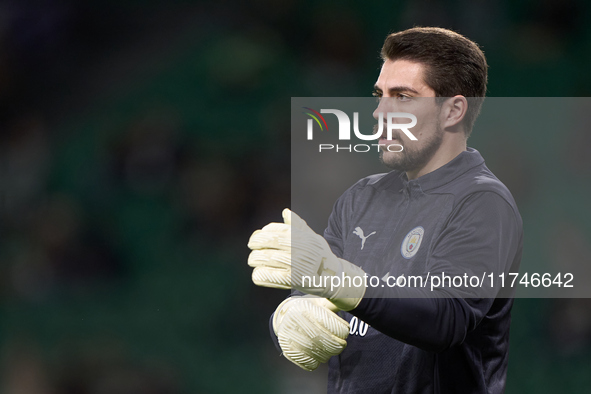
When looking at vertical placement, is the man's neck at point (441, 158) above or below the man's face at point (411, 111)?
below

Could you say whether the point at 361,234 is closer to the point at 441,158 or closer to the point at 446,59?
the point at 441,158

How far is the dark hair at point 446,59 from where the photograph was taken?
104 cm

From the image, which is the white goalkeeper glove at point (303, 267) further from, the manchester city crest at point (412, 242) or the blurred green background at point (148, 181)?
the blurred green background at point (148, 181)

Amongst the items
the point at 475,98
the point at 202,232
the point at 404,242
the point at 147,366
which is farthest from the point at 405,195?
the point at 147,366

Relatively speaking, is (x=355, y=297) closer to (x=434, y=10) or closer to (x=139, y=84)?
(x=434, y=10)

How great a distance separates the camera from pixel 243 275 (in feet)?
6.45

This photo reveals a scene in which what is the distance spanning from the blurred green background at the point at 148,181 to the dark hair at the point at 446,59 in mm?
781

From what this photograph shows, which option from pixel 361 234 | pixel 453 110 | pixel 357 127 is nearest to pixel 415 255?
pixel 361 234

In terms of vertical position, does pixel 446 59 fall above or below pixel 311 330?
above

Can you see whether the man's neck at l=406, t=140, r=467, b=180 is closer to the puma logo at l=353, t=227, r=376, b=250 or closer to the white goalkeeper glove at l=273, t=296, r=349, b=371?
the puma logo at l=353, t=227, r=376, b=250

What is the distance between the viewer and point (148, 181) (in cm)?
205

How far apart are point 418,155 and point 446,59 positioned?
0.18 metres

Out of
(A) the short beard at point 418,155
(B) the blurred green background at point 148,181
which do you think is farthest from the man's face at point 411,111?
(B) the blurred green background at point 148,181

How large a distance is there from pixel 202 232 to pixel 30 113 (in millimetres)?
747
